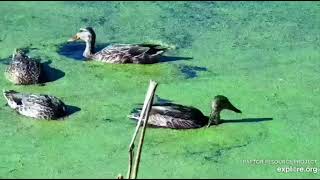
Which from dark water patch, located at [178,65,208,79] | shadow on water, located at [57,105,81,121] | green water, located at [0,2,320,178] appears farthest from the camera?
dark water patch, located at [178,65,208,79]

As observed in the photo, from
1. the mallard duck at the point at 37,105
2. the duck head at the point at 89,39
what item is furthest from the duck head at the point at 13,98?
the duck head at the point at 89,39

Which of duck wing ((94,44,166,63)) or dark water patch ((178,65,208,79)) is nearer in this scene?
dark water patch ((178,65,208,79))

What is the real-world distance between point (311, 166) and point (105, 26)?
4765mm

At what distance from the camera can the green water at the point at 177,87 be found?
7.45 metres

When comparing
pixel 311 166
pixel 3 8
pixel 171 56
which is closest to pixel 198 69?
pixel 171 56

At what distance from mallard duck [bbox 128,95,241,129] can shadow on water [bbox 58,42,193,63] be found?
2053mm

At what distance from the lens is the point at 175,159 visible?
293 inches

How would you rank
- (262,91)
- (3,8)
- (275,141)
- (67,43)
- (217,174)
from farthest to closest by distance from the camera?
1. (3,8)
2. (67,43)
3. (262,91)
4. (275,141)
5. (217,174)

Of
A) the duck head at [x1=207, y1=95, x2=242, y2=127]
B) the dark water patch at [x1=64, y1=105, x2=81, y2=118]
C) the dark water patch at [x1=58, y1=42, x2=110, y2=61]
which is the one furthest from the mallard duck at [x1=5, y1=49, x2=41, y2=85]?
the duck head at [x1=207, y1=95, x2=242, y2=127]

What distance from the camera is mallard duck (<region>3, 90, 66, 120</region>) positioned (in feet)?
27.0

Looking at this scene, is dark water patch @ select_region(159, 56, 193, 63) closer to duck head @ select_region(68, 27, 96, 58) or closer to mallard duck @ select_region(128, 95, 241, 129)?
duck head @ select_region(68, 27, 96, 58)

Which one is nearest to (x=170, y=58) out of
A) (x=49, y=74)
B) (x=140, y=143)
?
(x=49, y=74)

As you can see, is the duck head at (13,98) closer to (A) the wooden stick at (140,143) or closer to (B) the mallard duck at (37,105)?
(B) the mallard duck at (37,105)

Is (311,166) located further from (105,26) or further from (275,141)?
(105,26)
